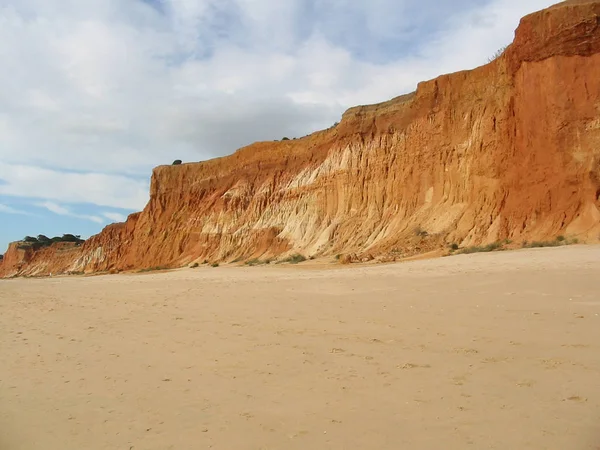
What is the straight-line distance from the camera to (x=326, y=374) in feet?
14.9

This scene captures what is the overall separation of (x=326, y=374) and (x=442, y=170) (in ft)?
76.9

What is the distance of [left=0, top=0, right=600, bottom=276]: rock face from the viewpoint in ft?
65.8

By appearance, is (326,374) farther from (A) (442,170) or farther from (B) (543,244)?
(A) (442,170)

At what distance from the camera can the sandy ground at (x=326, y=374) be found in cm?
329

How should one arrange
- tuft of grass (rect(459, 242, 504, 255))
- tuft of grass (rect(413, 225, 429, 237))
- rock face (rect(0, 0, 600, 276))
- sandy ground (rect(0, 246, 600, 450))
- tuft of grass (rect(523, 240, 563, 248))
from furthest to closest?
tuft of grass (rect(413, 225, 429, 237)) → rock face (rect(0, 0, 600, 276)) → tuft of grass (rect(459, 242, 504, 255)) → tuft of grass (rect(523, 240, 563, 248)) → sandy ground (rect(0, 246, 600, 450))

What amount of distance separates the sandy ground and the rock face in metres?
12.8

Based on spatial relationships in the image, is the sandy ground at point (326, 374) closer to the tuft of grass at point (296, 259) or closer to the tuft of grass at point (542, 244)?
the tuft of grass at point (542, 244)

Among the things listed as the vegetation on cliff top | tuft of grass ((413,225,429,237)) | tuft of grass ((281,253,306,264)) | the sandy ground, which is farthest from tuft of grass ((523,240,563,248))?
the vegetation on cliff top

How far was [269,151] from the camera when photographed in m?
41.8

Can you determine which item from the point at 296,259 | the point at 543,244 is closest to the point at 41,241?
the point at 296,259

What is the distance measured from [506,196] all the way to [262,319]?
1778cm

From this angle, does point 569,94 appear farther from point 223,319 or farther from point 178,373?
point 178,373

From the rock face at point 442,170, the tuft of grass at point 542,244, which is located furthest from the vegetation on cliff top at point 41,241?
the tuft of grass at point 542,244

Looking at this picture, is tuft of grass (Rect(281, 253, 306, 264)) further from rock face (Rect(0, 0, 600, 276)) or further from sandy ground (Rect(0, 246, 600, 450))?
sandy ground (Rect(0, 246, 600, 450))
